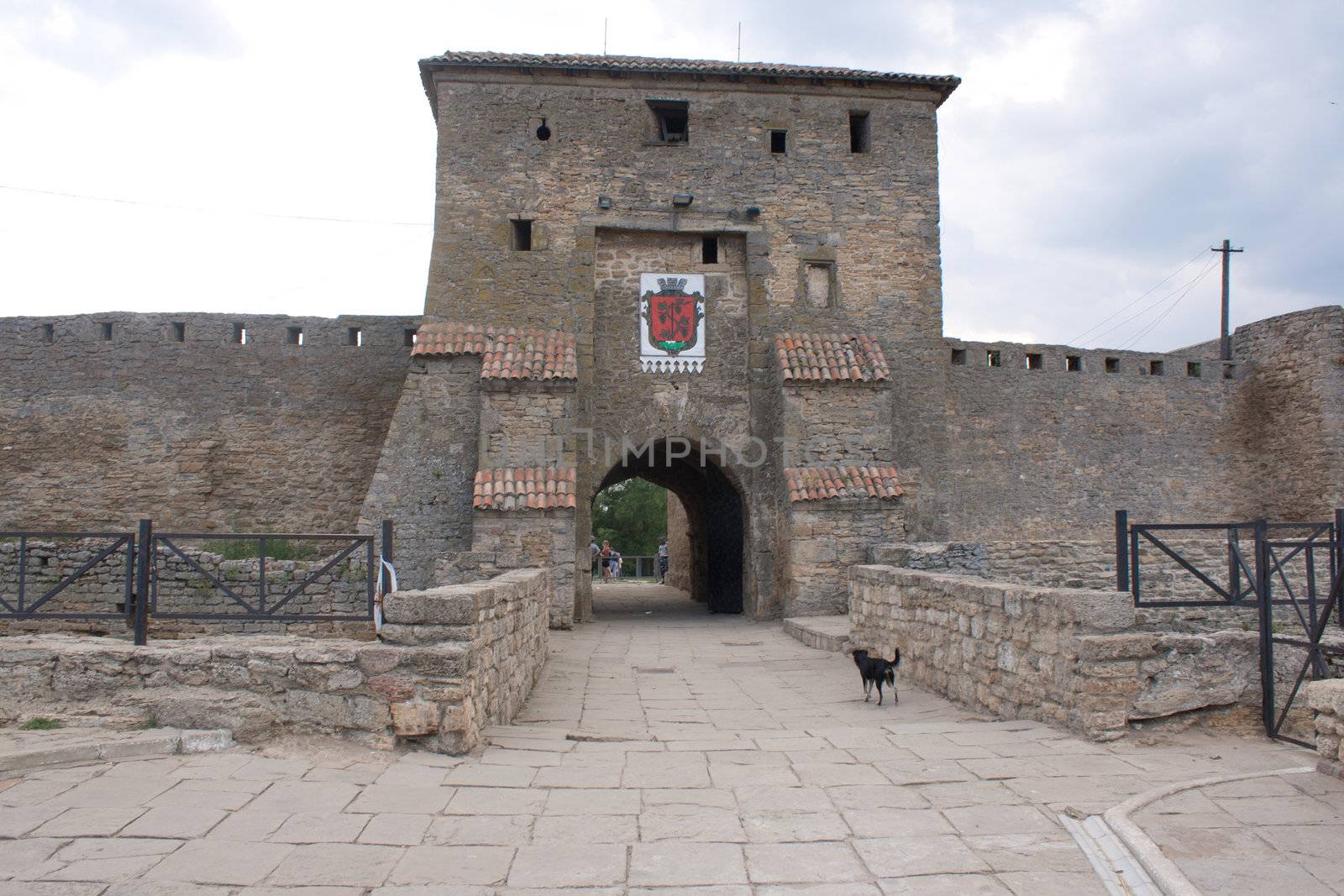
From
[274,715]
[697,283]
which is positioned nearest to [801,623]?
[697,283]

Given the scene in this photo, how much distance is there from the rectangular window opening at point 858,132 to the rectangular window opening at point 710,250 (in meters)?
2.97

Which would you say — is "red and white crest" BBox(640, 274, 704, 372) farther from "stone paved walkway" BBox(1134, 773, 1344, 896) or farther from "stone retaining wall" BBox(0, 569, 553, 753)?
"stone paved walkway" BBox(1134, 773, 1344, 896)

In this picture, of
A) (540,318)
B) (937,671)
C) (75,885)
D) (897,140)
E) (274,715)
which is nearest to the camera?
(75,885)

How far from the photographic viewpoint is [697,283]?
15602mm

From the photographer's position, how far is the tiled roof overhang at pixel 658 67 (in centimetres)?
1534

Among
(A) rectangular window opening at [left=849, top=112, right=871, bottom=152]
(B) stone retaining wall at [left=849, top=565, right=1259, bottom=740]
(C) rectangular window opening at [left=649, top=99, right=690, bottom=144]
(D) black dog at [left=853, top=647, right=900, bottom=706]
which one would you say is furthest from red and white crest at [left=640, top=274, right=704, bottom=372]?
(B) stone retaining wall at [left=849, top=565, right=1259, bottom=740]

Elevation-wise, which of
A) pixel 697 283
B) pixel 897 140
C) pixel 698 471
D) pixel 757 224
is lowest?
pixel 698 471

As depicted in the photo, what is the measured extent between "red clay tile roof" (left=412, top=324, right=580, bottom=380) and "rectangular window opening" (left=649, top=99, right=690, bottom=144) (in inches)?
162

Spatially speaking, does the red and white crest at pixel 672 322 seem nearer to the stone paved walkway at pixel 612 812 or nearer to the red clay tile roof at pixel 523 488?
the red clay tile roof at pixel 523 488

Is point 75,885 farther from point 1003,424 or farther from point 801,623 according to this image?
Result: point 1003,424

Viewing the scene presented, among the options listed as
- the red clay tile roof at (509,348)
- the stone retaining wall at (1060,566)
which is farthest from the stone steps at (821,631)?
the red clay tile roof at (509,348)

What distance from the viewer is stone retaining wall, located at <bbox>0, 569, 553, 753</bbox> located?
18.2 ft

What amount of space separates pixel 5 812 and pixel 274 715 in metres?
1.45

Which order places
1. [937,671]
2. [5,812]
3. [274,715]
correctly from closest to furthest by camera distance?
[5,812], [274,715], [937,671]
